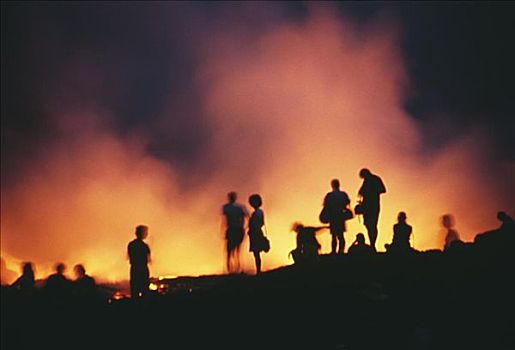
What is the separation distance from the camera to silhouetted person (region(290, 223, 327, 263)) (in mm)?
17203

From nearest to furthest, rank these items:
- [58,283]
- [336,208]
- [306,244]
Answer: [58,283]
[336,208]
[306,244]

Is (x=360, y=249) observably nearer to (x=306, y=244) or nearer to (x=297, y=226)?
(x=306, y=244)

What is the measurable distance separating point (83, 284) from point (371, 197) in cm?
1055

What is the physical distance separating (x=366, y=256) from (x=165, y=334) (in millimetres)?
8179

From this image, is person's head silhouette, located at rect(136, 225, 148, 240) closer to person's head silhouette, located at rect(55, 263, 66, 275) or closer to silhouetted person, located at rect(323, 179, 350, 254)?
person's head silhouette, located at rect(55, 263, 66, 275)

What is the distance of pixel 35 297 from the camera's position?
16.3 metres

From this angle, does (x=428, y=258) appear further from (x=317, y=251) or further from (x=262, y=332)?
(x=262, y=332)

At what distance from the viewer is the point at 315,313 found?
13117mm

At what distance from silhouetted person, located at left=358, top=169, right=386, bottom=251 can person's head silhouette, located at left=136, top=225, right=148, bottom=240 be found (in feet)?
24.6

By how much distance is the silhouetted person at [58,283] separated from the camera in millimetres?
15820

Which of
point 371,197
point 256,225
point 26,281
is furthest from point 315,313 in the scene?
point 26,281

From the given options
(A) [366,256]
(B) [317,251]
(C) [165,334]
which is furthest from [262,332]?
(A) [366,256]

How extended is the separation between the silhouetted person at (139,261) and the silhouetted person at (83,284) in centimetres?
265

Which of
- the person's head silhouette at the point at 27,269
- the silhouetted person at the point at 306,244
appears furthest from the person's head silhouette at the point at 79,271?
the silhouetted person at the point at 306,244
